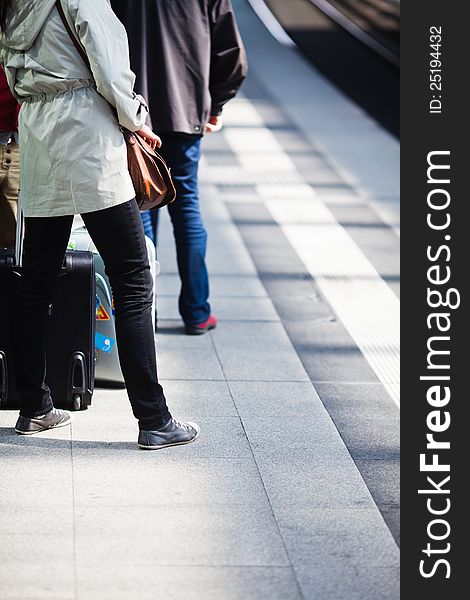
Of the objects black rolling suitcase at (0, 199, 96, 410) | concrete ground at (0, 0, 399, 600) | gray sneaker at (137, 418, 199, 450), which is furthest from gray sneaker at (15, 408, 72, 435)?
gray sneaker at (137, 418, 199, 450)

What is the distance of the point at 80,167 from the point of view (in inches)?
138

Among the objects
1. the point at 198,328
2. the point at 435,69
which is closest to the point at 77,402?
the point at 198,328

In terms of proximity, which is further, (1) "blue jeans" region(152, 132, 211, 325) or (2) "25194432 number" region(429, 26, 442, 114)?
(2) "25194432 number" region(429, 26, 442, 114)

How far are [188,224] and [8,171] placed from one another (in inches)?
44.3

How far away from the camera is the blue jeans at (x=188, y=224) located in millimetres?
4922

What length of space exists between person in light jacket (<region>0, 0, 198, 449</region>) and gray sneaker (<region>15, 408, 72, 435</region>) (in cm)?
18

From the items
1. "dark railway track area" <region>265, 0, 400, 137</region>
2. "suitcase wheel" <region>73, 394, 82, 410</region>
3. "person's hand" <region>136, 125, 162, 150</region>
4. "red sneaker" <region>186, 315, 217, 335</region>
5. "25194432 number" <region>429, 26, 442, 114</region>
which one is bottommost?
"dark railway track area" <region>265, 0, 400, 137</region>

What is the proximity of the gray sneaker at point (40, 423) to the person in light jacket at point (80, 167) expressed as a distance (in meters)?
0.18

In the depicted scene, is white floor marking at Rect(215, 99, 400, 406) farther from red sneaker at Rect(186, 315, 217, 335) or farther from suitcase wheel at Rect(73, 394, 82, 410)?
suitcase wheel at Rect(73, 394, 82, 410)

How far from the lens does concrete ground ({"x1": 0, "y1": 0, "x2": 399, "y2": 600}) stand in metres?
2.95

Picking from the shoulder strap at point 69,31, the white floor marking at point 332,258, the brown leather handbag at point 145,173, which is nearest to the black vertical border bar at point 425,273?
the white floor marking at point 332,258

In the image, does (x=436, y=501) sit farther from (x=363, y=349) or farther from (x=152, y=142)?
(x=363, y=349)

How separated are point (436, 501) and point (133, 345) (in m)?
1.03

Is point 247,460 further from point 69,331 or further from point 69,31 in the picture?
point 69,31
